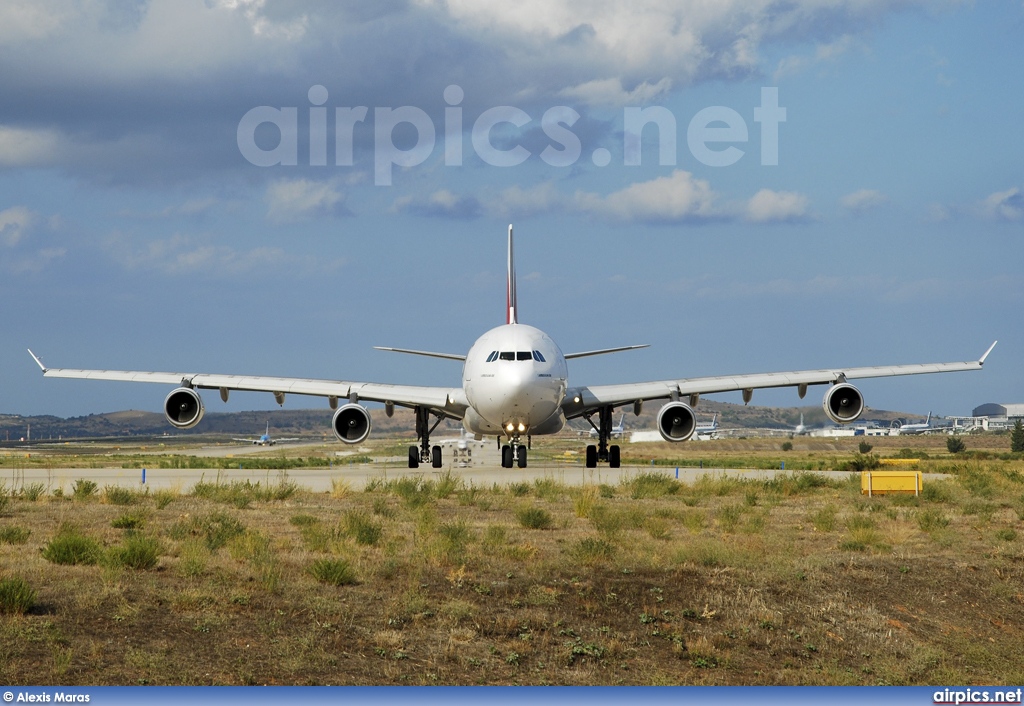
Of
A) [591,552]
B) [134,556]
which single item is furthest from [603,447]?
[134,556]

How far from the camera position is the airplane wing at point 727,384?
3928 centimetres

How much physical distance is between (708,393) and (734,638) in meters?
28.1

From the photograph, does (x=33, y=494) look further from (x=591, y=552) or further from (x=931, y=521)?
(x=931, y=521)

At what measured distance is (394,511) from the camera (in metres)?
22.6

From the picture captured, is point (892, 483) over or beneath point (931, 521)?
over

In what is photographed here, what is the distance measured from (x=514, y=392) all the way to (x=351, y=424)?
7.16 metres

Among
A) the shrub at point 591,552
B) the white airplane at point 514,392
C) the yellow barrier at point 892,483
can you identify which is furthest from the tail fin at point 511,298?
the shrub at point 591,552

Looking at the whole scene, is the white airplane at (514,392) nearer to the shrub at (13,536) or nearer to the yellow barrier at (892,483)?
the yellow barrier at (892,483)

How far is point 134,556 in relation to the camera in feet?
48.1

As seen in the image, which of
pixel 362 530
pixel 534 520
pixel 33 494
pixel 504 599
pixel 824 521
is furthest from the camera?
pixel 33 494

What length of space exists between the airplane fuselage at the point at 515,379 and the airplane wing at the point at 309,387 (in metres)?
2.61

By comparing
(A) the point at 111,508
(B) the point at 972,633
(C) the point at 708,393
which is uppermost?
(C) the point at 708,393

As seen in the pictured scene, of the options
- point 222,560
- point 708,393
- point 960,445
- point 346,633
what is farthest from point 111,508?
point 960,445

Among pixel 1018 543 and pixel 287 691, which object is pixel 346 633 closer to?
pixel 287 691
